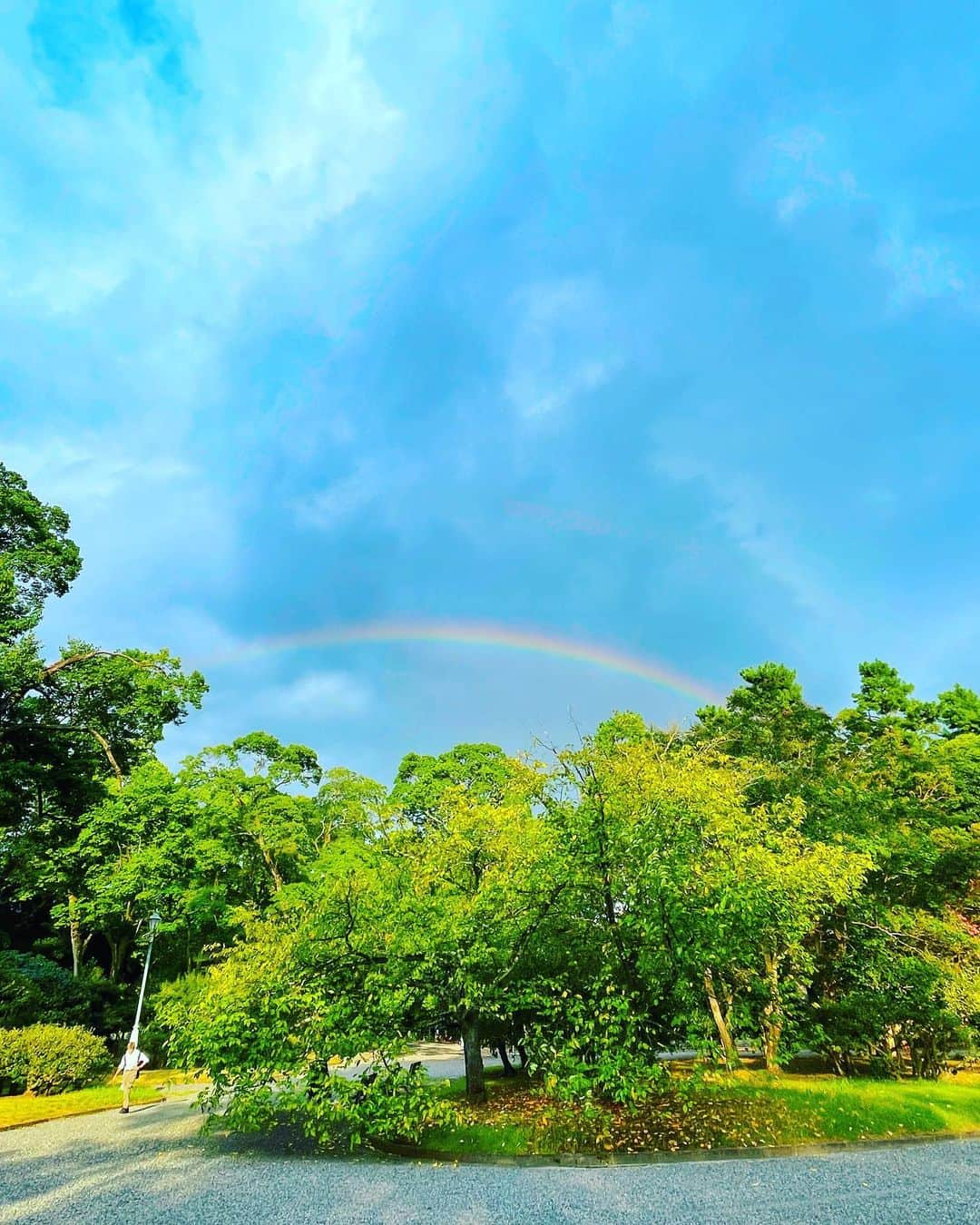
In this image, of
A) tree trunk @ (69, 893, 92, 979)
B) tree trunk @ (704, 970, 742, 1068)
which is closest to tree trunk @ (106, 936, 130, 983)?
tree trunk @ (69, 893, 92, 979)

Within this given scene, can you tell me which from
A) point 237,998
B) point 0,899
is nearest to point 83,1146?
point 237,998

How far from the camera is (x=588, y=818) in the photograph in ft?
35.1

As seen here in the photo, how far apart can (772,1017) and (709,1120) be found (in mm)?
1980

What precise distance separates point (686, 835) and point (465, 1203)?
542 centimetres

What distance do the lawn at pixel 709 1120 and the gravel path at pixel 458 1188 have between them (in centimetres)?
65

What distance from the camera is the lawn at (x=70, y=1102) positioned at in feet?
43.9

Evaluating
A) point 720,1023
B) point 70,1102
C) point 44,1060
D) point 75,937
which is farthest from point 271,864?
point 720,1023

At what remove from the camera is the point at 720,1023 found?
14375 mm

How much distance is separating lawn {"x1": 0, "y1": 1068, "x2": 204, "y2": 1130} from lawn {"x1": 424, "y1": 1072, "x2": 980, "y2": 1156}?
18.7ft

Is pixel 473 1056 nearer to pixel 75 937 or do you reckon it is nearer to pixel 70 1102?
pixel 70 1102

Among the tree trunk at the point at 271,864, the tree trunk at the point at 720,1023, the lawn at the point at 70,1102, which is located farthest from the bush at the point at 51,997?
the tree trunk at the point at 720,1023

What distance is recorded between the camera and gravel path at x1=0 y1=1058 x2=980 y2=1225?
7.33 metres

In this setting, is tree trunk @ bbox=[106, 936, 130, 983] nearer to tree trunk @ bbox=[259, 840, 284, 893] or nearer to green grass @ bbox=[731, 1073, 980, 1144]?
tree trunk @ bbox=[259, 840, 284, 893]

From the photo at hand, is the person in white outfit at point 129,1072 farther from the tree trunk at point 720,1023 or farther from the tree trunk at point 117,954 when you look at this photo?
the tree trunk at point 117,954
